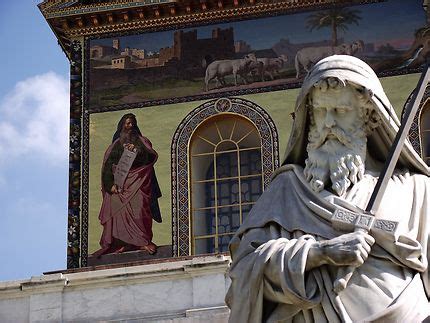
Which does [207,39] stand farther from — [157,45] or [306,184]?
[306,184]

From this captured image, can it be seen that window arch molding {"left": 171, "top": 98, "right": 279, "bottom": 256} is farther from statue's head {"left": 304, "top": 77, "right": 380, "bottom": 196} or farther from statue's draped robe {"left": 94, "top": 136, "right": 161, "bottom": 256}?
statue's head {"left": 304, "top": 77, "right": 380, "bottom": 196}

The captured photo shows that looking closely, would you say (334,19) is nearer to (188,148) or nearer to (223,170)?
(223,170)

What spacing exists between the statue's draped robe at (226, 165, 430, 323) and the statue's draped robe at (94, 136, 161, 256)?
54.3ft

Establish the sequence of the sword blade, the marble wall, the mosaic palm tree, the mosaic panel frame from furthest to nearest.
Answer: the mosaic palm tree, the mosaic panel frame, the marble wall, the sword blade

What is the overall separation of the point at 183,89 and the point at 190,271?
205 inches

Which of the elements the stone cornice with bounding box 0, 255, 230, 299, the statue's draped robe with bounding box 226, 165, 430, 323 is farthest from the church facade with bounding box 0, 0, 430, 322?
the statue's draped robe with bounding box 226, 165, 430, 323

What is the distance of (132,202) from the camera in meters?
21.7

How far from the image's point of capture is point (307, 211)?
484cm

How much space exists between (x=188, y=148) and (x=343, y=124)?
663 inches

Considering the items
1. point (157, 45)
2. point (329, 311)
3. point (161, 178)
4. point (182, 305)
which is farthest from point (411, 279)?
point (157, 45)

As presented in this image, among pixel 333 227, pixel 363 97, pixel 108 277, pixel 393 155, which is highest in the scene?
pixel 108 277

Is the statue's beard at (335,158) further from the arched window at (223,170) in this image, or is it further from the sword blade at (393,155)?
the arched window at (223,170)

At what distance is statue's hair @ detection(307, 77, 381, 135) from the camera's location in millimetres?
4961

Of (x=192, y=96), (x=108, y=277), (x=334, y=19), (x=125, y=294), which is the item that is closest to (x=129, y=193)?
(x=192, y=96)
